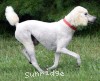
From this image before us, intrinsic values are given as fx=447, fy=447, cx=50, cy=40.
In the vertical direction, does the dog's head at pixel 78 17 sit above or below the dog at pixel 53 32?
above

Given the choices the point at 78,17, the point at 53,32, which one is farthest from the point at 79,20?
the point at 53,32

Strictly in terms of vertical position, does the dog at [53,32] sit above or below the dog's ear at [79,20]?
below

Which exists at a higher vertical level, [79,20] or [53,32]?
[79,20]

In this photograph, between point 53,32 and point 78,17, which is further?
point 53,32

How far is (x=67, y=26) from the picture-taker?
7.90 m

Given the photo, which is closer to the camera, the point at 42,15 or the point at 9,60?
the point at 9,60

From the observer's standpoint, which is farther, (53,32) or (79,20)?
(53,32)

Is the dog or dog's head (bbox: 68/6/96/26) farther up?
dog's head (bbox: 68/6/96/26)

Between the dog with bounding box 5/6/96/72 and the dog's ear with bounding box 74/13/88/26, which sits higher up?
the dog's ear with bounding box 74/13/88/26

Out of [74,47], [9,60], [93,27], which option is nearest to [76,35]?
[93,27]

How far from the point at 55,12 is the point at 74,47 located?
6.49 ft

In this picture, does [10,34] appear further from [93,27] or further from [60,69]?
[60,69]

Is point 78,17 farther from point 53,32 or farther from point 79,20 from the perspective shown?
point 53,32

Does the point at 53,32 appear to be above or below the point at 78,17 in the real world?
below
